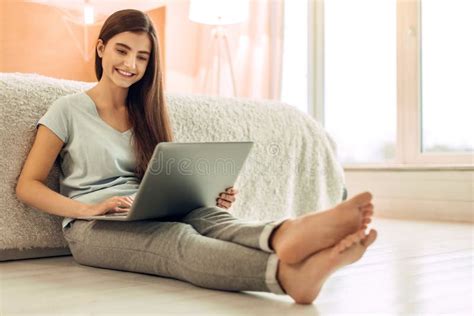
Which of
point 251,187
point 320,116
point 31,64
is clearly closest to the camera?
point 251,187

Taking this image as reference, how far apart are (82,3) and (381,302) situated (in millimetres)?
2692

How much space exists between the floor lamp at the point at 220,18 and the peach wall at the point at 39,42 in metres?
0.56

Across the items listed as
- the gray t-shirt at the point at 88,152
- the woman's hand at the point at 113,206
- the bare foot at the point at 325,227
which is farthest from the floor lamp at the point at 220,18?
the bare foot at the point at 325,227

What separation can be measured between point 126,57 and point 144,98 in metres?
0.13

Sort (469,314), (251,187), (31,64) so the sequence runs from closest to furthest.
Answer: (469,314) < (251,187) < (31,64)

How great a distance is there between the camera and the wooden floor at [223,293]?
40.4 inches

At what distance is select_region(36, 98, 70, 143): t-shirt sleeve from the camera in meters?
1.49

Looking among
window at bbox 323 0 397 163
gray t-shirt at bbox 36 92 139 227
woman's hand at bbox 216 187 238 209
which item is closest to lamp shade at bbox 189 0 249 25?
window at bbox 323 0 397 163

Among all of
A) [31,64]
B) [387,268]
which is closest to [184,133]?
[387,268]

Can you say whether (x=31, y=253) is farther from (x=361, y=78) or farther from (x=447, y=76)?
(x=361, y=78)

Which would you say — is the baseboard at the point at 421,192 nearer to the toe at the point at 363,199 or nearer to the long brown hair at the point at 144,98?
the long brown hair at the point at 144,98

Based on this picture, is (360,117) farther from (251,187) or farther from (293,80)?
(251,187)

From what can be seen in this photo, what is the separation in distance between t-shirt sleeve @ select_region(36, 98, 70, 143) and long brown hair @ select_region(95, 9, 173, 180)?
17cm

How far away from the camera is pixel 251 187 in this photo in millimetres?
2012
